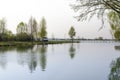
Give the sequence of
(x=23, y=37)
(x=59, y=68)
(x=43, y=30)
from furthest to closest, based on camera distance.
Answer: (x=43, y=30) → (x=23, y=37) → (x=59, y=68)

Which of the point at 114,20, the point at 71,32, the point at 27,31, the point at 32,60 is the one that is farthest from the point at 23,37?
the point at 114,20

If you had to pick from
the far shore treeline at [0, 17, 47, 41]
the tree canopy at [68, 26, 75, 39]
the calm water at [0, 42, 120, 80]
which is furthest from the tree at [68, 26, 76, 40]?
the calm water at [0, 42, 120, 80]

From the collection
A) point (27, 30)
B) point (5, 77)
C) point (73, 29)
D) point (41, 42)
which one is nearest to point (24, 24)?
point (27, 30)

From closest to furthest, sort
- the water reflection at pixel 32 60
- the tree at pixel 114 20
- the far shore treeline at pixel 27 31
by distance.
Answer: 1. the tree at pixel 114 20
2. the water reflection at pixel 32 60
3. the far shore treeline at pixel 27 31

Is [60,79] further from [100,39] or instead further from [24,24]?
[100,39]

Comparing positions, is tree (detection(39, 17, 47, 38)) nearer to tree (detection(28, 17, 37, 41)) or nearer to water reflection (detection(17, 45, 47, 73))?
tree (detection(28, 17, 37, 41))

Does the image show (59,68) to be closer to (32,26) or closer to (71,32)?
(32,26)

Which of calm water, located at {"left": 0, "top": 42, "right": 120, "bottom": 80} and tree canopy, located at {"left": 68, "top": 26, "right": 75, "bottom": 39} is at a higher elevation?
tree canopy, located at {"left": 68, "top": 26, "right": 75, "bottom": 39}

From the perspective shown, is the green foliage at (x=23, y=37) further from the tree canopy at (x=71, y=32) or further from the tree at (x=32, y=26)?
the tree canopy at (x=71, y=32)

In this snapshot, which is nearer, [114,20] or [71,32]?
[114,20]

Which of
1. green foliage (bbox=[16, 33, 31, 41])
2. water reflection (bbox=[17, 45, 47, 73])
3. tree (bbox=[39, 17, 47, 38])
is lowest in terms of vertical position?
water reflection (bbox=[17, 45, 47, 73])

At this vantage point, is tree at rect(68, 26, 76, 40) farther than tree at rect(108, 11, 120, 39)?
Yes

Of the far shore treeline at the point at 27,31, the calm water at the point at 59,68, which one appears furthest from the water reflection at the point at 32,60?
the far shore treeline at the point at 27,31

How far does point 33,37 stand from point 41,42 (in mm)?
3169
